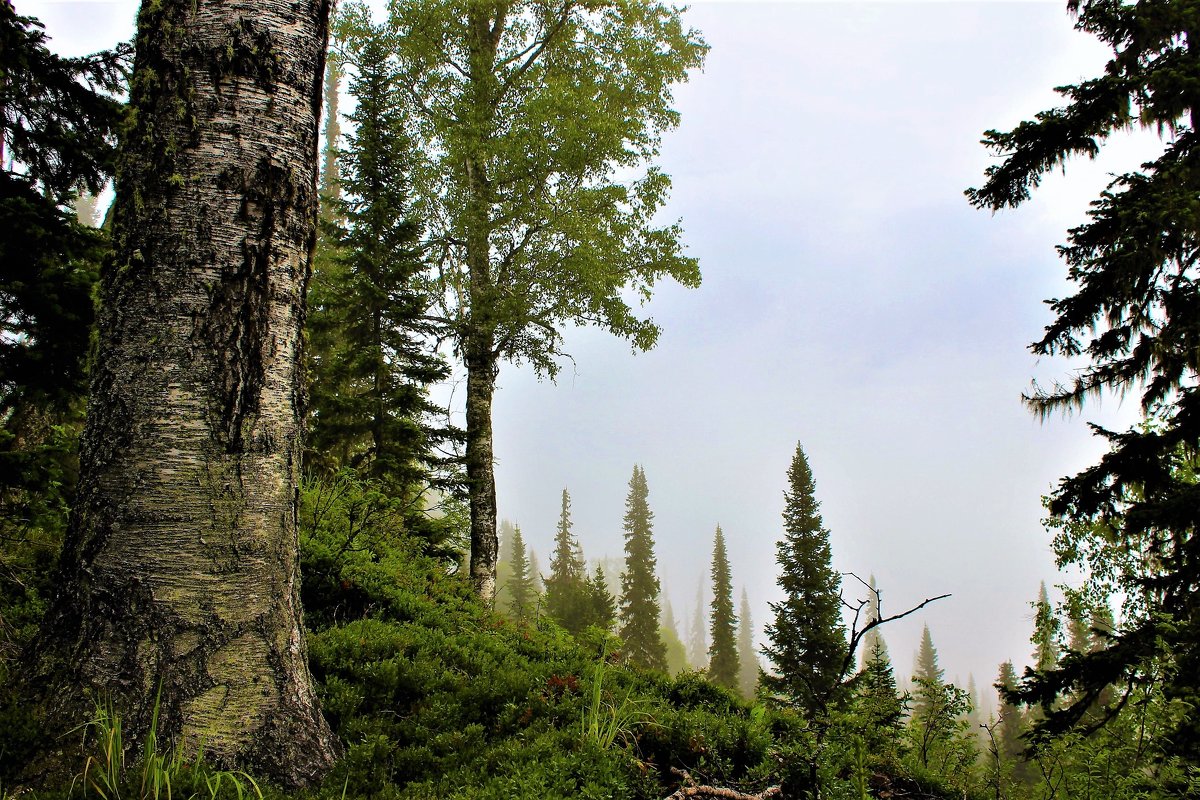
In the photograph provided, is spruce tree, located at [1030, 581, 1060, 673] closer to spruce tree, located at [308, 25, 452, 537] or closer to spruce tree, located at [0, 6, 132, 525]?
spruce tree, located at [0, 6, 132, 525]

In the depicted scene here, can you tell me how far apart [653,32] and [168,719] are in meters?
13.8

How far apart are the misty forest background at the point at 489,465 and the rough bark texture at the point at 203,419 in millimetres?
116

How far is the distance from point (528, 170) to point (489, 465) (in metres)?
5.54

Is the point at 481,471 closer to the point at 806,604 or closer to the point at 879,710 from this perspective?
the point at 879,710

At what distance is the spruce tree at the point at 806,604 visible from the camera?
19594mm

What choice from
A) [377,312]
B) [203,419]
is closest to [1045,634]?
[203,419]

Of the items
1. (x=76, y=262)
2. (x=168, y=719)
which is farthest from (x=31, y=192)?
(x=168, y=719)

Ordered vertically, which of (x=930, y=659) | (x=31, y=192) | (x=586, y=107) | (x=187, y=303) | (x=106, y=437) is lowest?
(x=930, y=659)

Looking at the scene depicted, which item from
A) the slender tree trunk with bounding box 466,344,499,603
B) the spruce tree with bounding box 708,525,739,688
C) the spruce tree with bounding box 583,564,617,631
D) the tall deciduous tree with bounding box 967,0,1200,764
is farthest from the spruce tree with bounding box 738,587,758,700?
the tall deciduous tree with bounding box 967,0,1200,764

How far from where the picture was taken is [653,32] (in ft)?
40.1

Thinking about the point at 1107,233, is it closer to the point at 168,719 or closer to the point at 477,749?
the point at 477,749

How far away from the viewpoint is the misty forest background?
8.95 ft

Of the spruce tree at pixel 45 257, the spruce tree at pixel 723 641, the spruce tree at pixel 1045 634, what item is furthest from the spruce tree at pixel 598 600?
the spruce tree at pixel 45 257

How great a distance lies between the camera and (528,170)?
10508 millimetres
